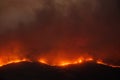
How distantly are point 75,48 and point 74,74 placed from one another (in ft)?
14.1

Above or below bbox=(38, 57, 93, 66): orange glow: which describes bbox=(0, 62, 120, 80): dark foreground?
below

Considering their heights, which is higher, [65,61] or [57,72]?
[65,61]

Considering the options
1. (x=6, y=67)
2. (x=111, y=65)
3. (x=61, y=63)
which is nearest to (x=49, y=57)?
(x=61, y=63)

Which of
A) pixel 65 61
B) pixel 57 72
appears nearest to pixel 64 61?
pixel 65 61

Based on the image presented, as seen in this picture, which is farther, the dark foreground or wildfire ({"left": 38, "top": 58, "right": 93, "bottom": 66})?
wildfire ({"left": 38, "top": 58, "right": 93, "bottom": 66})

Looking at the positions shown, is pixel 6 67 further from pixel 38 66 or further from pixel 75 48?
pixel 75 48

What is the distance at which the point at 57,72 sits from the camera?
3400 cm

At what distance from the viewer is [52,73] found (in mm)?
33812

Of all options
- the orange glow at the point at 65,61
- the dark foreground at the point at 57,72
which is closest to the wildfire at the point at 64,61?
the orange glow at the point at 65,61

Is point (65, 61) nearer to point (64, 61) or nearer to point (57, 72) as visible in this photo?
point (64, 61)

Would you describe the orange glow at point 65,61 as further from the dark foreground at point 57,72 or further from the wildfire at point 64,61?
the dark foreground at point 57,72

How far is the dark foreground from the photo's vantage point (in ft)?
106

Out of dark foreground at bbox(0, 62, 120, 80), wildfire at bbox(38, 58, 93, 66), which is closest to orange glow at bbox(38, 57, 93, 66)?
wildfire at bbox(38, 58, 93, 66)

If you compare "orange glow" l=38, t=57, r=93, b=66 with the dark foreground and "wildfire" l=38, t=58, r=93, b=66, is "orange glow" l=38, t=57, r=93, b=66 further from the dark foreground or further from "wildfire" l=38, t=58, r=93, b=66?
the dark foreground
